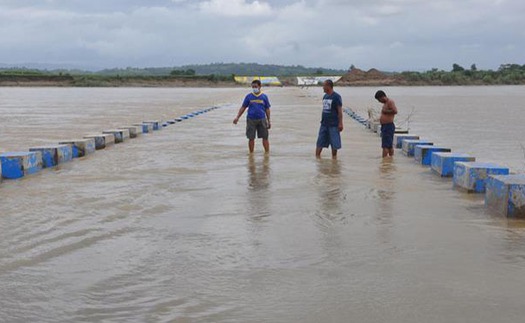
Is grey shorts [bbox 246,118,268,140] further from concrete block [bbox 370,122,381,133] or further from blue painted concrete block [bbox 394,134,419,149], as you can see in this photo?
concrete block [bbox 370,122,381,133]

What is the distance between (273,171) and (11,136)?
36.5ft

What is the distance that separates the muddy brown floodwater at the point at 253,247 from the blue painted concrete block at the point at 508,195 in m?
0.16

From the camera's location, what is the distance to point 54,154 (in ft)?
37.4

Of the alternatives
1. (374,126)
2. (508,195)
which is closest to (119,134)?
(374,126)

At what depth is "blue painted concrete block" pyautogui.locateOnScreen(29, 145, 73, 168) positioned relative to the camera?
11.2m

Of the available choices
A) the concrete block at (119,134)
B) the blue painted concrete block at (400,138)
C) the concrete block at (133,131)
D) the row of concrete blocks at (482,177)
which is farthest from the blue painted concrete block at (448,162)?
the concrete block at (133,131)

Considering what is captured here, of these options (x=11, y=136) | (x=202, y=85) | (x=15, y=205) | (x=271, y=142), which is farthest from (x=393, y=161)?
(x=202, y=85)

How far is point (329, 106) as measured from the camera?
11.8m

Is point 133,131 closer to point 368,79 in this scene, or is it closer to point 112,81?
point 112,81

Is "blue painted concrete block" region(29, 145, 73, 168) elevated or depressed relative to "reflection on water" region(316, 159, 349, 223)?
elevated

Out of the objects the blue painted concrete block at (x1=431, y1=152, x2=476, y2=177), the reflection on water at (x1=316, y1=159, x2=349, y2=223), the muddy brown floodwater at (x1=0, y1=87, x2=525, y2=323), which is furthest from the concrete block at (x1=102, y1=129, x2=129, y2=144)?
the blue painted concrete block at (x1=431, y1=152, x2=476, y2=177)

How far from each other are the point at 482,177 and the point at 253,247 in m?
4.21

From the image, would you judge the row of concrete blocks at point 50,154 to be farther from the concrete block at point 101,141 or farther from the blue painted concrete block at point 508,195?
the blue painted concrete block at point 508,195

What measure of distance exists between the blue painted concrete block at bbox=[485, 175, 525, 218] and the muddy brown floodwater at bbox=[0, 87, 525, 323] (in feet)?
0.51
